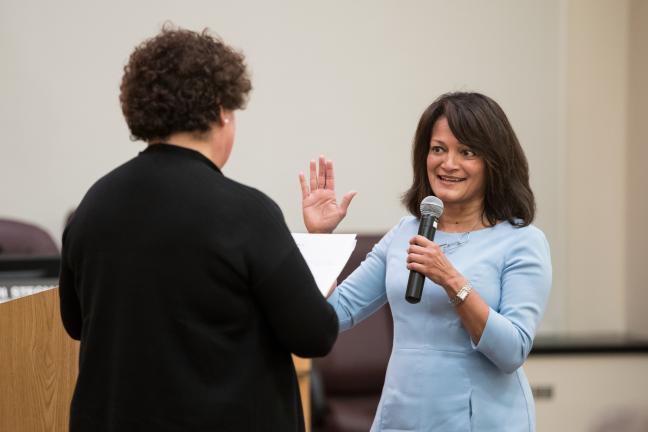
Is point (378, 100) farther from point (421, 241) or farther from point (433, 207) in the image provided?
point (421, 241)

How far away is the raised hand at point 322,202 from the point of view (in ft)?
6.75

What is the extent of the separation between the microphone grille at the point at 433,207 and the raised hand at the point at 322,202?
0.17 m

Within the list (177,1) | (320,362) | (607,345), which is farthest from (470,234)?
(177,1)

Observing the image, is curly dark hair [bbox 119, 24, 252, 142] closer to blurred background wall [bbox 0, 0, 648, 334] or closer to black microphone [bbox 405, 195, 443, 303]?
black microphone [bbox 405, 195, 443, 303]

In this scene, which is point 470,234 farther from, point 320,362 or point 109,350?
point 320,362

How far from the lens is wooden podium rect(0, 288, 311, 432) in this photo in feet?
6.53

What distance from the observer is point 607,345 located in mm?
4113

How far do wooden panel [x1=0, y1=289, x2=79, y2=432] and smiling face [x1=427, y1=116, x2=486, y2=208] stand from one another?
91 centimetres

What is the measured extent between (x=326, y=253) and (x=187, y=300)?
463 millimetres

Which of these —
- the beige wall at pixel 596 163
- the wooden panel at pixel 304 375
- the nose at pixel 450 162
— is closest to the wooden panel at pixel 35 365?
the nose at pixel 450 162

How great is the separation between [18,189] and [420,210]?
263 cm

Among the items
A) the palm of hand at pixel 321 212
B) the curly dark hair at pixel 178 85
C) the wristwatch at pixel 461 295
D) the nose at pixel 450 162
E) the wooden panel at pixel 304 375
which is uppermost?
the curly dark hair at pixel 178 85

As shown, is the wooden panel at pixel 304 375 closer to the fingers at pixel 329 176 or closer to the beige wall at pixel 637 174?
the fingers at pixel 329 176

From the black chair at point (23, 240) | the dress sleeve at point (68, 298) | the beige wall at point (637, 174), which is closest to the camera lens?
the dress sleeve at point (68, 298)
